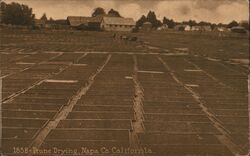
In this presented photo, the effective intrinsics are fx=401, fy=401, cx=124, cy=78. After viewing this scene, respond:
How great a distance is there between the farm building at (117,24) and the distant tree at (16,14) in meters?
16.3

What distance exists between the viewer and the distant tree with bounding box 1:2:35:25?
6078 centimetres

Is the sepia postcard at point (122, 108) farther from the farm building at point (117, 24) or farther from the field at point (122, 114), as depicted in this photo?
the farm building at point (117, 24)

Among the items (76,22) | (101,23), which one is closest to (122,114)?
(76,22)

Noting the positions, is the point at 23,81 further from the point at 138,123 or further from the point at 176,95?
the point at 138,123

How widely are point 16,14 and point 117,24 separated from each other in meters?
28.6

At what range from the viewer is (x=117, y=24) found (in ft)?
293

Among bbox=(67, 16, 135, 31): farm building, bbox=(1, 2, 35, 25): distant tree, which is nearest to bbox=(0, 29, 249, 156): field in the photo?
bbox=(1, 2, 35, 25): distant tree

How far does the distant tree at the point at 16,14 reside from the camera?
6078 cm

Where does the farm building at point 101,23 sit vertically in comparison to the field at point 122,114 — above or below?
above

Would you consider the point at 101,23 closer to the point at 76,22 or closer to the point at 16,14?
the point at 76,22

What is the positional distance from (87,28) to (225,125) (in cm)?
6931

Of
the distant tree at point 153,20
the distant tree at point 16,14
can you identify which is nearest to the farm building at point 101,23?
the distant tree at point 16,14

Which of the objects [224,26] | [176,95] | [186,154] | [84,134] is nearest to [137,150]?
[186,154]

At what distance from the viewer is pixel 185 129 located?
7.64m
